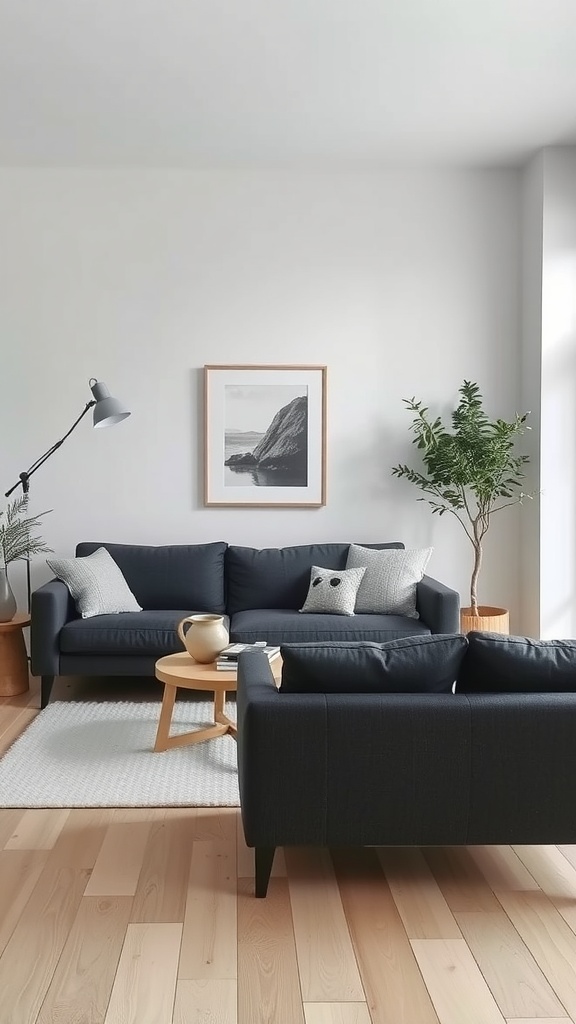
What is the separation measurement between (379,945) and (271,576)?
123 inches

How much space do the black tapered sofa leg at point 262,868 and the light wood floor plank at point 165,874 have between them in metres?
0.22

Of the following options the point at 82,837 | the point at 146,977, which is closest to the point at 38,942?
the point at 146,977

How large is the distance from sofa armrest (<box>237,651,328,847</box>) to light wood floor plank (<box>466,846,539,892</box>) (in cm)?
58

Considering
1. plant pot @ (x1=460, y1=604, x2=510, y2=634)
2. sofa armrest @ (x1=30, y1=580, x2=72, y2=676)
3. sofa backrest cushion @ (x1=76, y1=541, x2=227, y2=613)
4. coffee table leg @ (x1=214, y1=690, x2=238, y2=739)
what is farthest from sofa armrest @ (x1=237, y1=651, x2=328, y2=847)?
plant pot @ (x1=460, y1=604, x2=510, y2=634)

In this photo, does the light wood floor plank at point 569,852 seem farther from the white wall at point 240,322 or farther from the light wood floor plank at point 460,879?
the white wall at point 240,322

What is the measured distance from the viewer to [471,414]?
5.55 m

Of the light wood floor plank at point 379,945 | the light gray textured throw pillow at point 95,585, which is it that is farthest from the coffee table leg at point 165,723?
the light wood floor plank at point 379,945

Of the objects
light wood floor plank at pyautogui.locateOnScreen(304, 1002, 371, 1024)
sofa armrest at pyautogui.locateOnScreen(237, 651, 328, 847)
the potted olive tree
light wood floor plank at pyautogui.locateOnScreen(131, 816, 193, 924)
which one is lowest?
light wood floor plank at pyautogui.locateOnScreen(304, 1002, 371, 1024)

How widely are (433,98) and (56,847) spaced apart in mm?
3863

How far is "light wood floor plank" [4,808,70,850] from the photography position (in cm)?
298

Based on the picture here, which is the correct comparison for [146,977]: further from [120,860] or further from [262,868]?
[120,860]

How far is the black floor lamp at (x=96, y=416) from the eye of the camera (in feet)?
16.8

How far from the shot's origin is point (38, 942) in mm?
2350

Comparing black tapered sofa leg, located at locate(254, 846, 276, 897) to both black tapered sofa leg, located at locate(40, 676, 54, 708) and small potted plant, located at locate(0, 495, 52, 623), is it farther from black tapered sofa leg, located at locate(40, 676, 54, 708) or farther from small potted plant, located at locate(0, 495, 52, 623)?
small potted plant, located at locate(0, 495, 52, 623)
